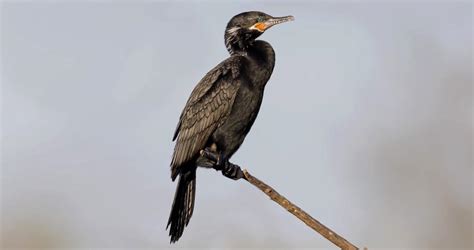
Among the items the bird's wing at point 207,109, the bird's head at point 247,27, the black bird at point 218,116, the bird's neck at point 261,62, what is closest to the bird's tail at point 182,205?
the black bird at point 218,116

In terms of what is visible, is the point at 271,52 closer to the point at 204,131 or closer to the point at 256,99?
the point at 256,99

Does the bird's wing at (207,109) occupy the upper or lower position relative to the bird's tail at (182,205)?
upper

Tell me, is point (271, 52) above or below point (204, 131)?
above

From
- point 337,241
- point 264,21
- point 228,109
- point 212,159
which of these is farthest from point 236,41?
point 337,241

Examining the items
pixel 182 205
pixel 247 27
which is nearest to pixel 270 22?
pixel 247 27

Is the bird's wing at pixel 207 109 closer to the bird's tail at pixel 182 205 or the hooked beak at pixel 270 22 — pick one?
the bird's tail at pixel 182 205

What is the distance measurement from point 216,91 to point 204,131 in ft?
0.88

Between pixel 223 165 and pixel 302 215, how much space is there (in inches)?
52.6

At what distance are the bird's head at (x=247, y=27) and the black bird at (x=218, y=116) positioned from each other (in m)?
0.01

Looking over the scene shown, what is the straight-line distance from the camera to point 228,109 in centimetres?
449

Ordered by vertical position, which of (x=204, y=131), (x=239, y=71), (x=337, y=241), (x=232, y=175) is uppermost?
(x=239, y=71)

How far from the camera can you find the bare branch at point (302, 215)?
2.83m

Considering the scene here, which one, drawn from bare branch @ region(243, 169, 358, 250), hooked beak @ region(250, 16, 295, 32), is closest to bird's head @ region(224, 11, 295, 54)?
hooked beak @ region(250, 16, 295, 32)

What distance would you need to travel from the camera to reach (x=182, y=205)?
4535mm
